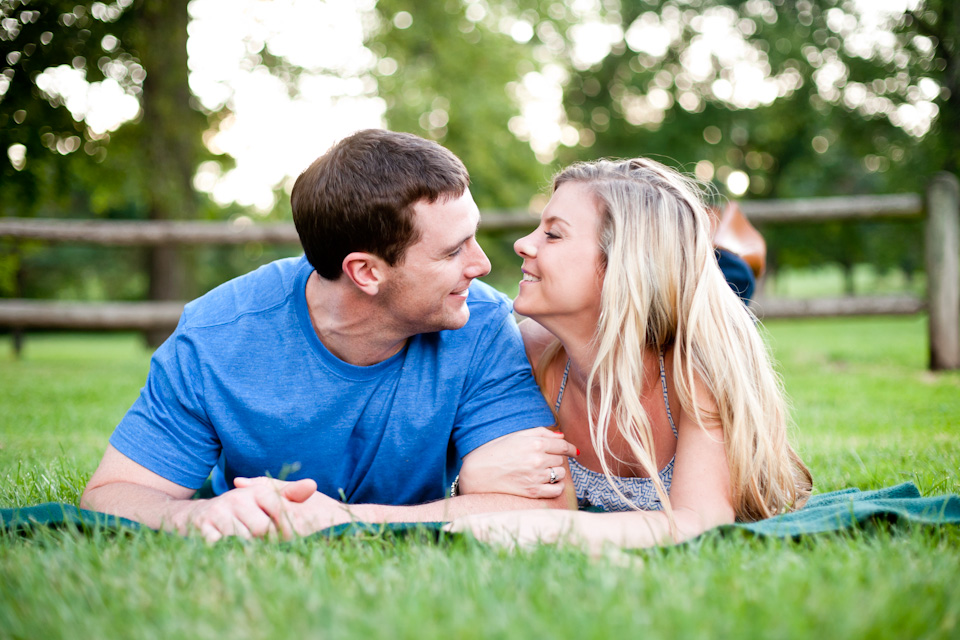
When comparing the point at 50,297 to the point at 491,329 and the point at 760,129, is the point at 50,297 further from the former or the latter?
the point at 491,329

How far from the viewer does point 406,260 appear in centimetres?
251

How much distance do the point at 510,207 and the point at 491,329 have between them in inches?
556

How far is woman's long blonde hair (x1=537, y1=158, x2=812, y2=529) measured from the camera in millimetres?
2271

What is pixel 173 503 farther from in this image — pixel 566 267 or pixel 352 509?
pixel 566 267

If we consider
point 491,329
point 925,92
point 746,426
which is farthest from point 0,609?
point 925,92

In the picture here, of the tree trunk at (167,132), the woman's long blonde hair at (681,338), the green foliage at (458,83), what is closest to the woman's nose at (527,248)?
the woman's long blonde hair at (681,338)

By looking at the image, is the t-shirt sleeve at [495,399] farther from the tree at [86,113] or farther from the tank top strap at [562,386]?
the tree at [86,113]

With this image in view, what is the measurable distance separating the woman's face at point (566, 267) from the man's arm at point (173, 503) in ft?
3.20

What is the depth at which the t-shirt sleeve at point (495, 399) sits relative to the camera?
2482 mm

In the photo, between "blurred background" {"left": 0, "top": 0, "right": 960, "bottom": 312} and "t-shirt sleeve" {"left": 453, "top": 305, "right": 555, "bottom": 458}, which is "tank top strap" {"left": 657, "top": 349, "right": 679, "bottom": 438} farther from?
"blurred background" {"left": 0, "top": 0, "right": 960, "bottom": 312}

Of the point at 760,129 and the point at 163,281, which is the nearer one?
the point at 163,281

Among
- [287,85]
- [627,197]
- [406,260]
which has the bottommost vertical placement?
[406,260]

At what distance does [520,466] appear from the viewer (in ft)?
7.66

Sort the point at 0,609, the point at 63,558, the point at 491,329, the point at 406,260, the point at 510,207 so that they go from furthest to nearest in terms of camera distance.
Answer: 1. the point at 510,207
2. the point at 491,329
3. the point at 406,260
4. the point at 63,558
5. the point at 0,609
